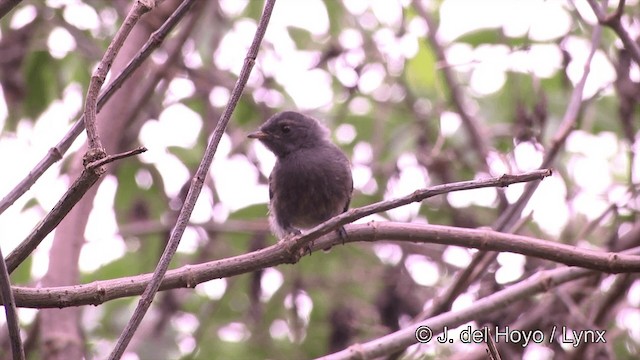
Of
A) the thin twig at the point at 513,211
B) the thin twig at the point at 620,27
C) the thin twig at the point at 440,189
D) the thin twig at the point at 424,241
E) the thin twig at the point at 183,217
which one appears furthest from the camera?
the thin twig at the point at 513,211

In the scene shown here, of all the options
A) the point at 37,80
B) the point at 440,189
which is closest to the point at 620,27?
the point at 440,189

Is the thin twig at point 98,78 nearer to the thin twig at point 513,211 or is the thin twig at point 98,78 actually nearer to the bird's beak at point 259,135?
the thin twig at point 513,211

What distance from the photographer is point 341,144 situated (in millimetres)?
6113

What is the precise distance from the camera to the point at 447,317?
3.00 m

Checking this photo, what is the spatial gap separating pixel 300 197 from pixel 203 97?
4.86ft

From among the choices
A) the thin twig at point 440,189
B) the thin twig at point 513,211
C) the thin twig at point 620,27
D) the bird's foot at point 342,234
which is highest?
the thin twig at point 620,27

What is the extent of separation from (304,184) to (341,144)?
166cm

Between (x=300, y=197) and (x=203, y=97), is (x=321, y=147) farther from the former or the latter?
(x=203, y=97)

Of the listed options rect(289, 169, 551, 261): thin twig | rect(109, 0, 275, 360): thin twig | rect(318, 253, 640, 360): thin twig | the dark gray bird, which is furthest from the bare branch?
the dark gray bird

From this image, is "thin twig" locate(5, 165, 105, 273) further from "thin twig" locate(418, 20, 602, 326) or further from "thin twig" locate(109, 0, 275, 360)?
"thin twig" locate(418, 20, 602, 326)

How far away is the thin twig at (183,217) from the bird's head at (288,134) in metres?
2.72

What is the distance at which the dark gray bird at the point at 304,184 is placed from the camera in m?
4.48

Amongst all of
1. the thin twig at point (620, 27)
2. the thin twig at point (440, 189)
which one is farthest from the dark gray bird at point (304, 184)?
the thin twig at point (440, 189)

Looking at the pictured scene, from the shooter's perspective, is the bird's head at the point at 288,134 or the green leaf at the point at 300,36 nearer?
the bird's head at the point at 288,134
